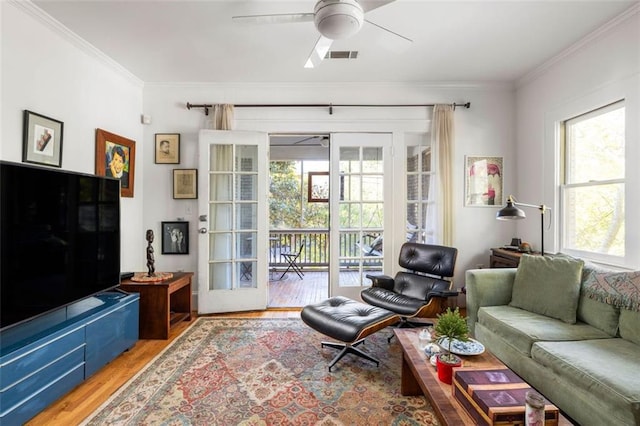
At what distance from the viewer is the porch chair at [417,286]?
2.75 metres

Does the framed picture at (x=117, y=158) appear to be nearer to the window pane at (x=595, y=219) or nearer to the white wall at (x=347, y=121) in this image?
the white wall at (x=347, y=121)

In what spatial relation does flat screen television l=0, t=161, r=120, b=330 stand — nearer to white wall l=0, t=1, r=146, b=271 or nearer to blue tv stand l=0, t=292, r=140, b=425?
blue tv stand l=0, t=292, r=140, b=425

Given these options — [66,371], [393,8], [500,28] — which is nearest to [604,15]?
[500,28]

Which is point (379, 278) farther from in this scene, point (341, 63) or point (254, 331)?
point (341, 63)

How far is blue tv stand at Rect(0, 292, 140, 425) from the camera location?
5.24ft

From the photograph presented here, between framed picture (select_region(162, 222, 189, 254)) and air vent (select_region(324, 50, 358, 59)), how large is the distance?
2567 millimetres

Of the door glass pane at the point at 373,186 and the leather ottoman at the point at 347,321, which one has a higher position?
the door glass pane at the point at 373,186

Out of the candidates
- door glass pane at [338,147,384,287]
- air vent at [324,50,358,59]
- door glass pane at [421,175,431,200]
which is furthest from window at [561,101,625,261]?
air vent at [324,50,358,59]

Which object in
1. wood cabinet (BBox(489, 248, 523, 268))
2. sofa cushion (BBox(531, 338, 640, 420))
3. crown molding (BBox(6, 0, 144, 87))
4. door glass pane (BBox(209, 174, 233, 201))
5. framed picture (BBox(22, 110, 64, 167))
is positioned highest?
crown molding (BBox(6, 0, 144, 87))

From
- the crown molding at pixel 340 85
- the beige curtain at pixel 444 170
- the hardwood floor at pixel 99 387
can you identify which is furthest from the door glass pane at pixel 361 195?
the hardwood floor at pixel 99 387

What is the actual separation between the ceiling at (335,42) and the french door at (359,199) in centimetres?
80

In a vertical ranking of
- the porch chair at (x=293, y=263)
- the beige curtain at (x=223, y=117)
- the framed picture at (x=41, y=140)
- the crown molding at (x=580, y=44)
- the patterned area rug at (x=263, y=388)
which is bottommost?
the patterned area rug at (x=263, y=388)

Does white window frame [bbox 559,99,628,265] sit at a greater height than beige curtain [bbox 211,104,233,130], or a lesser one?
lesser

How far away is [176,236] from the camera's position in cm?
375
